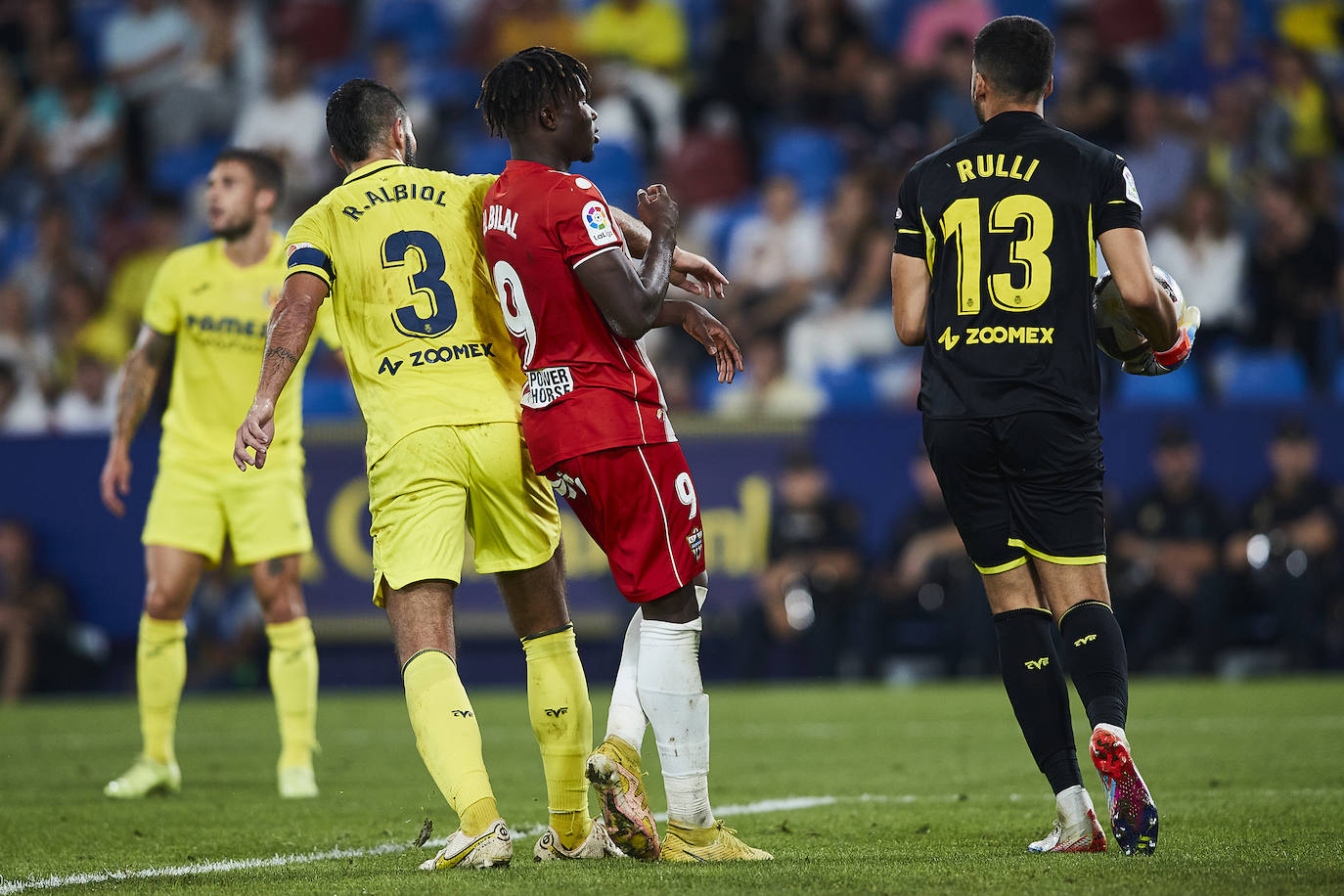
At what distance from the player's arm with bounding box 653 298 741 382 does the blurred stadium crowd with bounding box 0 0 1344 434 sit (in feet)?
26.9

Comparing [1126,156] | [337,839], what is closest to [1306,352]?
[1126,156]

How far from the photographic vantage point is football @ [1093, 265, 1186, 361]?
4.87m

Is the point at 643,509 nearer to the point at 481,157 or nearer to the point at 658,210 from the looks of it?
the point at 658,210

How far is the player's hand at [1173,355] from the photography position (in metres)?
4.86

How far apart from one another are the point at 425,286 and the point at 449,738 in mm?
1310

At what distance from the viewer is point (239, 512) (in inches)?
285

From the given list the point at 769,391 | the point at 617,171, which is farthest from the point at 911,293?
the point at 617,171

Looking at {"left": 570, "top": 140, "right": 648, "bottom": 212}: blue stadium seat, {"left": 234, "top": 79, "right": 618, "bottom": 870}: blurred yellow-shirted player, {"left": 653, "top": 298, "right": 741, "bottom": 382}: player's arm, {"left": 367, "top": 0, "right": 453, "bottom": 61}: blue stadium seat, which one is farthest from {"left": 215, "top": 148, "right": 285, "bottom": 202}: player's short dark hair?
{"left": 367, "top": 0, "right": 453, "bottom": 61}: blue stadium seat

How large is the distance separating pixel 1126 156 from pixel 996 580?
10602 millimetres

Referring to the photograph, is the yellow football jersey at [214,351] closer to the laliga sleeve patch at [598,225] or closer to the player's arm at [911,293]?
the laliga sleeve patch at [598,225]

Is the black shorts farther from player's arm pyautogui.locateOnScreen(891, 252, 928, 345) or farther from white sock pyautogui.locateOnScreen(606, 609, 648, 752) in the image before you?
white sock pyautogui.locateOnScreen(606, 609, 648, 752)

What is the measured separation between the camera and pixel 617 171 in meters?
15.8

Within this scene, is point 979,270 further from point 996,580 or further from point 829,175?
point 829,175

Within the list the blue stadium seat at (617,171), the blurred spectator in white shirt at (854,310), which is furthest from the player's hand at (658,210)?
the blue stadium seat at (617,171)
